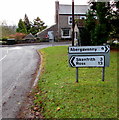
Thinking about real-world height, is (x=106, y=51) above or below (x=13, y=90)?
above

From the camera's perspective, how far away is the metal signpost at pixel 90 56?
6.10m

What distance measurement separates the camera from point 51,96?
5418 mm

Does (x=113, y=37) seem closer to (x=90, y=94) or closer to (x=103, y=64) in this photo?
(x=103, y=64)

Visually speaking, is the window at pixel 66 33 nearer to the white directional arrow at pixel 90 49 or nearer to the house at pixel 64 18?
the house at pixel 64 18

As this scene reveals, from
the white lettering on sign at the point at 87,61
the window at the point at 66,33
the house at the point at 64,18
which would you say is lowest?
the white lettering on sign at the point at 87,61

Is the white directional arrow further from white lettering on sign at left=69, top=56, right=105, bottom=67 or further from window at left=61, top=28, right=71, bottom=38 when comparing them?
window at left=61, top=28, right=71, bottom=38

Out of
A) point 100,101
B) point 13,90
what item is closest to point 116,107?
point 100,101

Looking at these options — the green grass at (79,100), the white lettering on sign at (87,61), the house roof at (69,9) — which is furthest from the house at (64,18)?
the green grass at (79,100)

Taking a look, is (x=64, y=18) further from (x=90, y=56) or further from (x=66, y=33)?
(x=90, y=56)

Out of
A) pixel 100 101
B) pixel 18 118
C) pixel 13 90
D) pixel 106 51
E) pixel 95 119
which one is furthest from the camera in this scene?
pixel 13 90

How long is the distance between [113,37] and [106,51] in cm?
1409

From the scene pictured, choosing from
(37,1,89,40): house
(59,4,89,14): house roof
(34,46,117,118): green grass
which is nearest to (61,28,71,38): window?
(37,1,89,40): house

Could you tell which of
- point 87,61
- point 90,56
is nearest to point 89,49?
point 90,56

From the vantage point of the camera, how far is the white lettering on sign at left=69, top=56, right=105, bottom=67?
615cm
